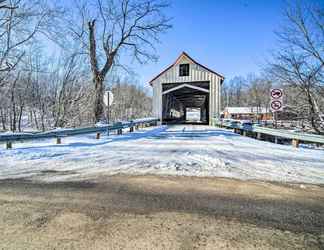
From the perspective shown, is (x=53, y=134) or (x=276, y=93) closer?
(x=53, y=134)

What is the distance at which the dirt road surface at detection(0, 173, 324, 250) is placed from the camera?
203 centimetres

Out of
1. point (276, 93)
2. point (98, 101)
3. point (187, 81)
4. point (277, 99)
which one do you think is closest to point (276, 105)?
point (277, 99)

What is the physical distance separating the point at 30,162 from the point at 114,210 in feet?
12.5

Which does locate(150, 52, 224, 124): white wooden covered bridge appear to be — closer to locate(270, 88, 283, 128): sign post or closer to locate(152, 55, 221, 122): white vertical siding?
locate(152, 55, 221, 122): white vertical siding

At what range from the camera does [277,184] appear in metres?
3.78

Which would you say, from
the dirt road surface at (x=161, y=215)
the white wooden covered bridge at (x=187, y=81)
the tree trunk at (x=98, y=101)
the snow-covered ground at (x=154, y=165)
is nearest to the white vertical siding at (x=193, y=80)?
the white wooden covered bridge at (x=187, y=81)

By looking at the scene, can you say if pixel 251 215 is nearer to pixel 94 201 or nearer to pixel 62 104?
pixel 94 201

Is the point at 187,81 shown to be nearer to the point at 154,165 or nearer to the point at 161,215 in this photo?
the point at 154,165

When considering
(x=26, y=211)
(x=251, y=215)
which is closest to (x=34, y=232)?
(x=26, y=211)

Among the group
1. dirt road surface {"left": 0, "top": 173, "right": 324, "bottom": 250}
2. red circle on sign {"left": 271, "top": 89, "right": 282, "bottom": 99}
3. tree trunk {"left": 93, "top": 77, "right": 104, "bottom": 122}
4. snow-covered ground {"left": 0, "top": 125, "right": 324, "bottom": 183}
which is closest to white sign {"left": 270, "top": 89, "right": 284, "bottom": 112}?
red circle on sign {"left": 271, "top": 89, "right": 282, "bottom": 99}

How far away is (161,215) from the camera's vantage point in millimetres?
2555

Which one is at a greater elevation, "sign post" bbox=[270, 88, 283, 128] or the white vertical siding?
the white vertical siding

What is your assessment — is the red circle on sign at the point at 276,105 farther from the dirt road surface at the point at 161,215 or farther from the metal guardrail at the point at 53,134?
the metal guardrail at the point at 53,134

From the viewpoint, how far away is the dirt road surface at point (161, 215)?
2025 millimetres
